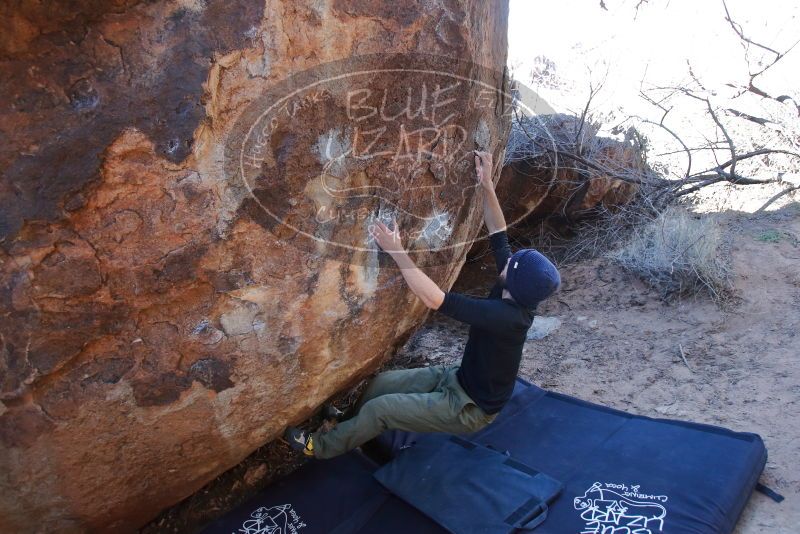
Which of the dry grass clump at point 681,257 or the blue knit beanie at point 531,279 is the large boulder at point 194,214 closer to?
the blue knit beanie at point 531,279

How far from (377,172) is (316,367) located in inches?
26.8

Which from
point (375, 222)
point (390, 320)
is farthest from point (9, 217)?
point (390, 320)

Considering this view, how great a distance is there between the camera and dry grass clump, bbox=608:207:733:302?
3480 millimetres

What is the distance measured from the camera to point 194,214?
1747 millimetres

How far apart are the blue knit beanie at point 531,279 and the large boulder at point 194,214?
35cm

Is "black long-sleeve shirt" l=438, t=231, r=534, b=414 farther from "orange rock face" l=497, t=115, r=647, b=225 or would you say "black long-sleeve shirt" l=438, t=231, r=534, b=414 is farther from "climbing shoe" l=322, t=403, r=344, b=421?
"orange rock face" l=497, t=115, r=647, b=225

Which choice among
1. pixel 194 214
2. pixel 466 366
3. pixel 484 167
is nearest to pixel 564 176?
pixel 484 167

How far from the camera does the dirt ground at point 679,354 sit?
2.46 m

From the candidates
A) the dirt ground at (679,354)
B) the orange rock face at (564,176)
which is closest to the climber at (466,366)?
the dirt ground at (679,354)

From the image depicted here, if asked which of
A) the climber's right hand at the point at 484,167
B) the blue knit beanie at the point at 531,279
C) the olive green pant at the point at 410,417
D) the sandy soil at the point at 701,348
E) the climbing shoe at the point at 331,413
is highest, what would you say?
the climber's right hand at the point at 484,167

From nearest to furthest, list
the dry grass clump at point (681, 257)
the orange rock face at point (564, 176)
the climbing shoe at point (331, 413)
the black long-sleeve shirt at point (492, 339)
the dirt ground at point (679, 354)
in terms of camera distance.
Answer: the black long-sleeve shirt at point (492, 339), the dirt ground at point (679, 354), the climbing shoe at point (331, 413), the dry grass clump at point (681, 257), the orange rock face at point (564, 176)

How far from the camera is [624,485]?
2230mm

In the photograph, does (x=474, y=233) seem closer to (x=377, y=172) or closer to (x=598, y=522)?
(x=377, y=172)

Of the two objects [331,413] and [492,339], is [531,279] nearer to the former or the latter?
[492,339]
